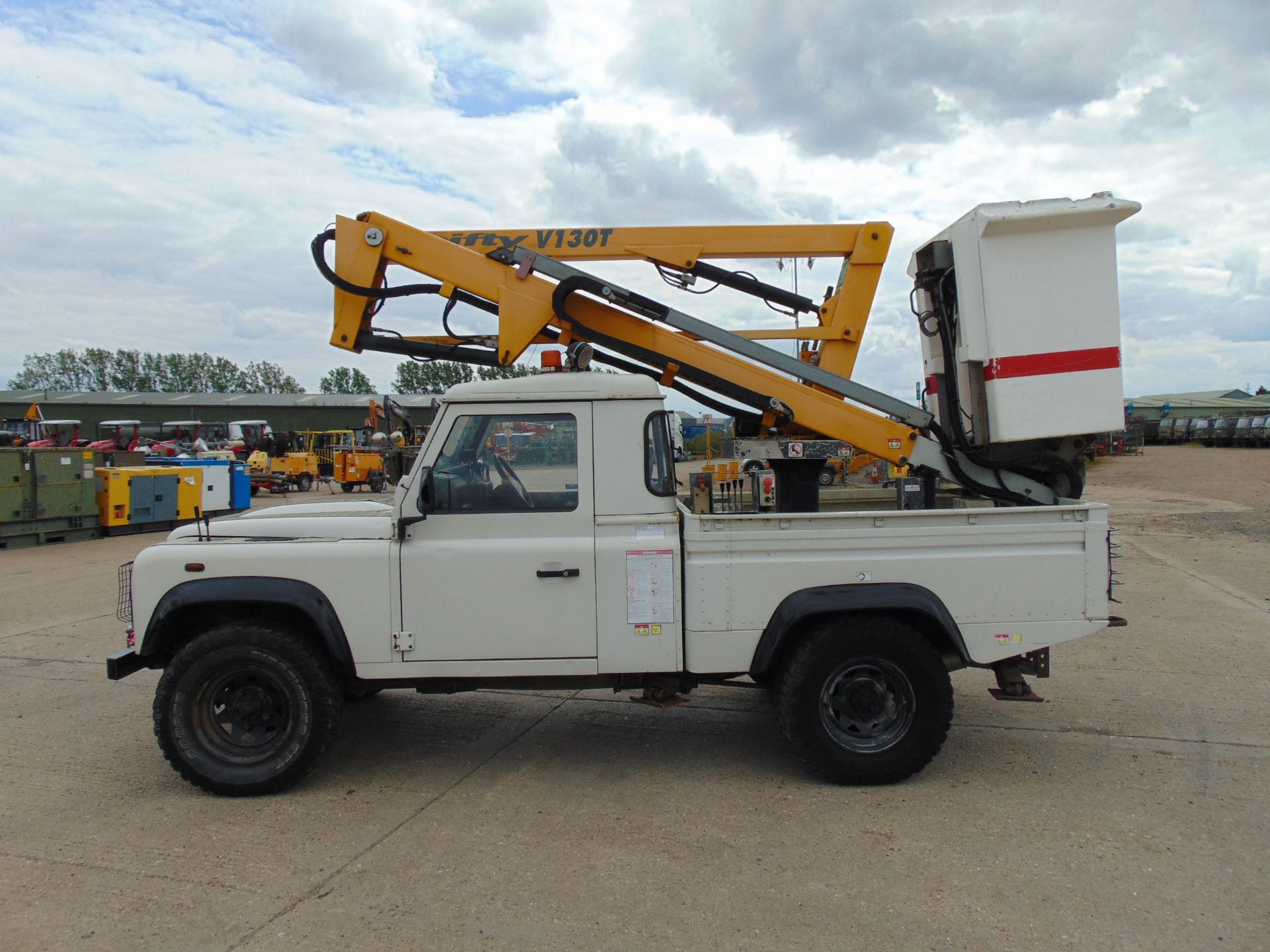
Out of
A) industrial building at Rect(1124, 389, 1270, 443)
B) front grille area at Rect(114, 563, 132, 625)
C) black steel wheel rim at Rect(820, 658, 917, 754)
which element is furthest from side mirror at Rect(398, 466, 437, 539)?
industrial building at Rect(1124, 389, 1270, 443)

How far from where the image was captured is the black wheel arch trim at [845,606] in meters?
4.13

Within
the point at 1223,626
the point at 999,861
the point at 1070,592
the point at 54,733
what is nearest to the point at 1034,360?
the point at 1070,592

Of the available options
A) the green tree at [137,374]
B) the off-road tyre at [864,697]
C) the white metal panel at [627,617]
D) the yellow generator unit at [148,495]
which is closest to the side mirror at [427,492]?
the white metal panel at [627,617]

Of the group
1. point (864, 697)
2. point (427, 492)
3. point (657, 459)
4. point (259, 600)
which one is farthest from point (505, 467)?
point (864, 697)

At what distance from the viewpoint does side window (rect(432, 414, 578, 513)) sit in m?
4.27

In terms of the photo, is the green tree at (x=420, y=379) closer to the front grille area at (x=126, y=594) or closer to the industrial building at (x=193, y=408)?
the industrial building at (x=193, y=408)

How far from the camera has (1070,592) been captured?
426 centimetres

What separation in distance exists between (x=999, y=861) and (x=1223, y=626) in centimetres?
566

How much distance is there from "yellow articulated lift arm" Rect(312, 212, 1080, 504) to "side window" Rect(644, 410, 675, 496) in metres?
0.61

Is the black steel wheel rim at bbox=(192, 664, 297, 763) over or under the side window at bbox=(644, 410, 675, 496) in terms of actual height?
under

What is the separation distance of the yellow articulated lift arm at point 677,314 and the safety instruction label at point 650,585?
122 cm

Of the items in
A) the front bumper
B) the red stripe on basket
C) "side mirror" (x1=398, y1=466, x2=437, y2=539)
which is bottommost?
the front bumper

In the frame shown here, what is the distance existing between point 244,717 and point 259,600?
664mm

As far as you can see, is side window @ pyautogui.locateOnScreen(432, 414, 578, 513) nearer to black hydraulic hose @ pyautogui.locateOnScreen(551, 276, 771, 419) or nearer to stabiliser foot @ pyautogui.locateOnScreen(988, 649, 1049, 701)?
black hydraulic hose @ pyautogui.locateOnScreen(551, 276, 771, 419)
